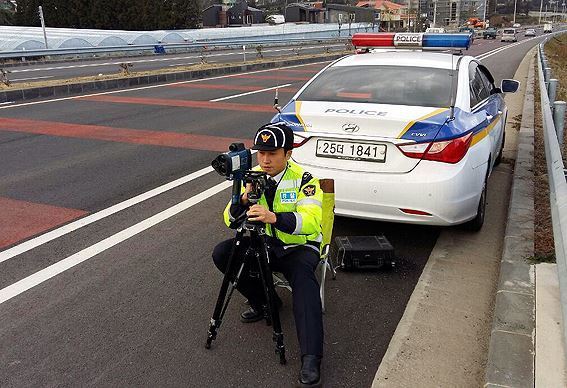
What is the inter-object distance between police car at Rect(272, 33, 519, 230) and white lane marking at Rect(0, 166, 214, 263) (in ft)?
6.56

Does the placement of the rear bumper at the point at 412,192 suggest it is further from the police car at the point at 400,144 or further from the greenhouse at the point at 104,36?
the greenhouse at the point at 104,36

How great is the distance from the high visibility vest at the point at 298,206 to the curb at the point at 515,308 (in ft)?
3.59

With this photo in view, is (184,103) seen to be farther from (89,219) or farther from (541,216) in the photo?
(541,216)

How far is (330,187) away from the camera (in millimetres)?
3307

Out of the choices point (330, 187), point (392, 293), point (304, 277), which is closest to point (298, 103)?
point (330, 187)

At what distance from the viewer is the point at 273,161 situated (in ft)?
9.82

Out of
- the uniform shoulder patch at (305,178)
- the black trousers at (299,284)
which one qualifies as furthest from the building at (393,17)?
the black trousers at (299,284)

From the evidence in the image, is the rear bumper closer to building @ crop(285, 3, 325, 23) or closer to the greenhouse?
the greenhouse

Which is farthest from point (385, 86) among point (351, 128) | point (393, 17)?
point (393, 17)

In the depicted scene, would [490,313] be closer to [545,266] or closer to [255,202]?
[545,266]

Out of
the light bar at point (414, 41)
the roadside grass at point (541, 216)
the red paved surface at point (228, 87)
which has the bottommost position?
the red paved surface at point (228, 87)

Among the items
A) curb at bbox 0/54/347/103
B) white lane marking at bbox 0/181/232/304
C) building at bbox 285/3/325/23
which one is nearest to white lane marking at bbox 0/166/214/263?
white lane marking at bbox 0/181/232/304

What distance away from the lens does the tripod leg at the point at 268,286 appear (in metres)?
2.87

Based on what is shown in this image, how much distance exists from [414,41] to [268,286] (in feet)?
14.6
